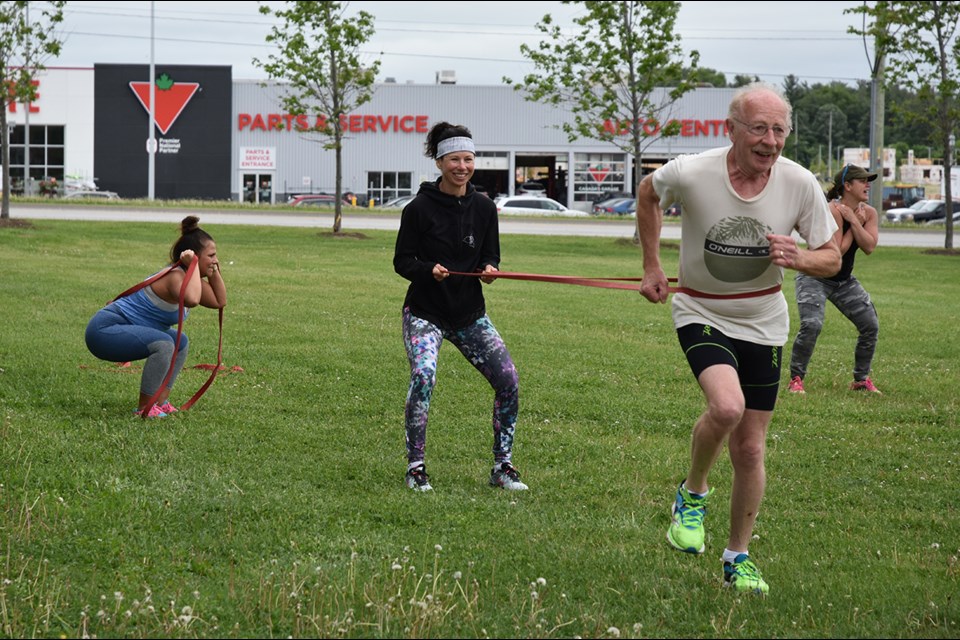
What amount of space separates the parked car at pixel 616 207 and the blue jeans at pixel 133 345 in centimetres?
4960

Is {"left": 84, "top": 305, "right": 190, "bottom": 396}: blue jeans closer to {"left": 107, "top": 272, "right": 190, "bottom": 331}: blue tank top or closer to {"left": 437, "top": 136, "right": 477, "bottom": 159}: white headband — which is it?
{"left": 107, "top": 272, "right": 190, "bottom": 331}: blue tank top

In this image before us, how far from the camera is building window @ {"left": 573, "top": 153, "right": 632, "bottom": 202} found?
6869cm

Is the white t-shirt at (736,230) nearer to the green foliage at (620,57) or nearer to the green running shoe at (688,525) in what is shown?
the green running shoe at (688,525)

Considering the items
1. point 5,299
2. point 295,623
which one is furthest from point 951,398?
point 5,299

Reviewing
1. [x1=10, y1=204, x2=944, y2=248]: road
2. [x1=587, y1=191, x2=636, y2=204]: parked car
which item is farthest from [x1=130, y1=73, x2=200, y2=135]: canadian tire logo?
[x1=587, y1=191, x2=636, y2=204]: parked car

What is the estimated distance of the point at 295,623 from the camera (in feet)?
15.5

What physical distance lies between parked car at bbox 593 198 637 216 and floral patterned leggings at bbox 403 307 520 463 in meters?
50.8

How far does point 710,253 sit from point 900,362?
8984 mm

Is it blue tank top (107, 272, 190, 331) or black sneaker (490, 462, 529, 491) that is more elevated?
blue tank top (107, 272, 190, 331)

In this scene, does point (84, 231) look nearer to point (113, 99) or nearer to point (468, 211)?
point (468, 211)

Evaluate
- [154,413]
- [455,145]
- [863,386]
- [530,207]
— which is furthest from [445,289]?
[530,207]

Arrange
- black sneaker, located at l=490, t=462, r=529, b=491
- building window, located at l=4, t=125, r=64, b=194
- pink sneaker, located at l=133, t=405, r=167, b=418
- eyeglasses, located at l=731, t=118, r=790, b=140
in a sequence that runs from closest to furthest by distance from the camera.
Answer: eyeglasses, located at l=731, t=118, r=790, b=140
black sneaker, located at l=490, t=462, r=529, b=491
pink sneaker, located at l=133, t=405, r=167, b=418
building window, located at l=4, t=125, r=64, b=194

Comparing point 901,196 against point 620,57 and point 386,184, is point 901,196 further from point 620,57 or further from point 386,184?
point 620,57

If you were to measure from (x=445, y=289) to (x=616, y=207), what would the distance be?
175 ft
